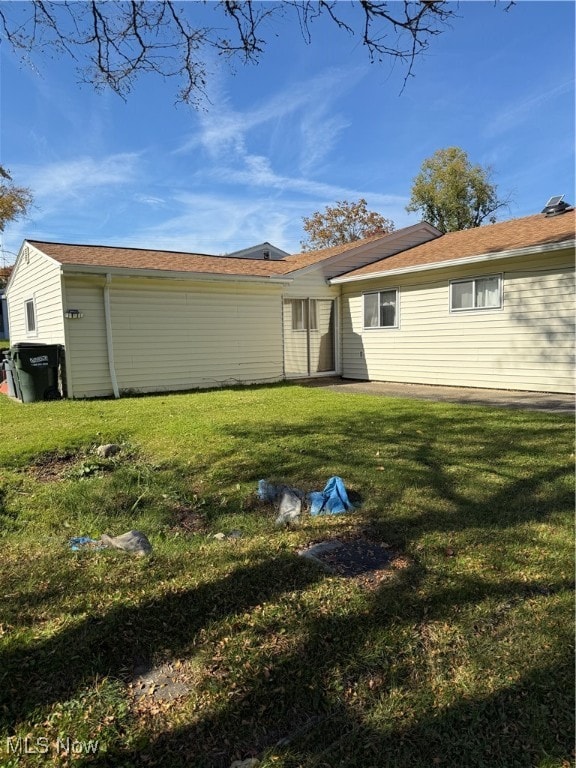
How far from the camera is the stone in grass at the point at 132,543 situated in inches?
121

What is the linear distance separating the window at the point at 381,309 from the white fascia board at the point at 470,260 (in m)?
0.58

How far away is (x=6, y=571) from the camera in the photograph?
2.79m

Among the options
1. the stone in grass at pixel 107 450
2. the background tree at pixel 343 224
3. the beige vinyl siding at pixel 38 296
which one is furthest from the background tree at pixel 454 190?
the stone in grass at pixel 107 450

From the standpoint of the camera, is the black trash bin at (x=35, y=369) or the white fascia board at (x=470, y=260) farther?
the black trash bin at (x=35, y=369)

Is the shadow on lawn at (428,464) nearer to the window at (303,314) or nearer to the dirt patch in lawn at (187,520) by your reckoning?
the dirt patch in lawn at (187,520)

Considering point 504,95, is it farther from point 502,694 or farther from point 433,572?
point 502,694

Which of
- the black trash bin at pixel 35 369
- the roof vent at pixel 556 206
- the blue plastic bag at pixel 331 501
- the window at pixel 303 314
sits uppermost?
the roof vent at pixel 556 206

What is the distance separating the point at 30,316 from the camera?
493 inches

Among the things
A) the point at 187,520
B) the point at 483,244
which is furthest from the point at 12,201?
the point at 187,520

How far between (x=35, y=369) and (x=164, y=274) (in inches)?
130

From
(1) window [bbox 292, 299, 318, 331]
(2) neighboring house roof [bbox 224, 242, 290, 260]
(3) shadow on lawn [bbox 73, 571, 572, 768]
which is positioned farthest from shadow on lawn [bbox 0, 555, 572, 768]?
(2) neighboring house roof [bbox 224, 242, 290, 260]

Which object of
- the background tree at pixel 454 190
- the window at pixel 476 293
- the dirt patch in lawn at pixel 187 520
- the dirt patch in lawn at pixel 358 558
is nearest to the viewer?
the dirt patch in lawn at pixel 358 558

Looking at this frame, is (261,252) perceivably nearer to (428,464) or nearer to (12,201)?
(12,201)

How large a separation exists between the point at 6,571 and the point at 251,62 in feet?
13.9
